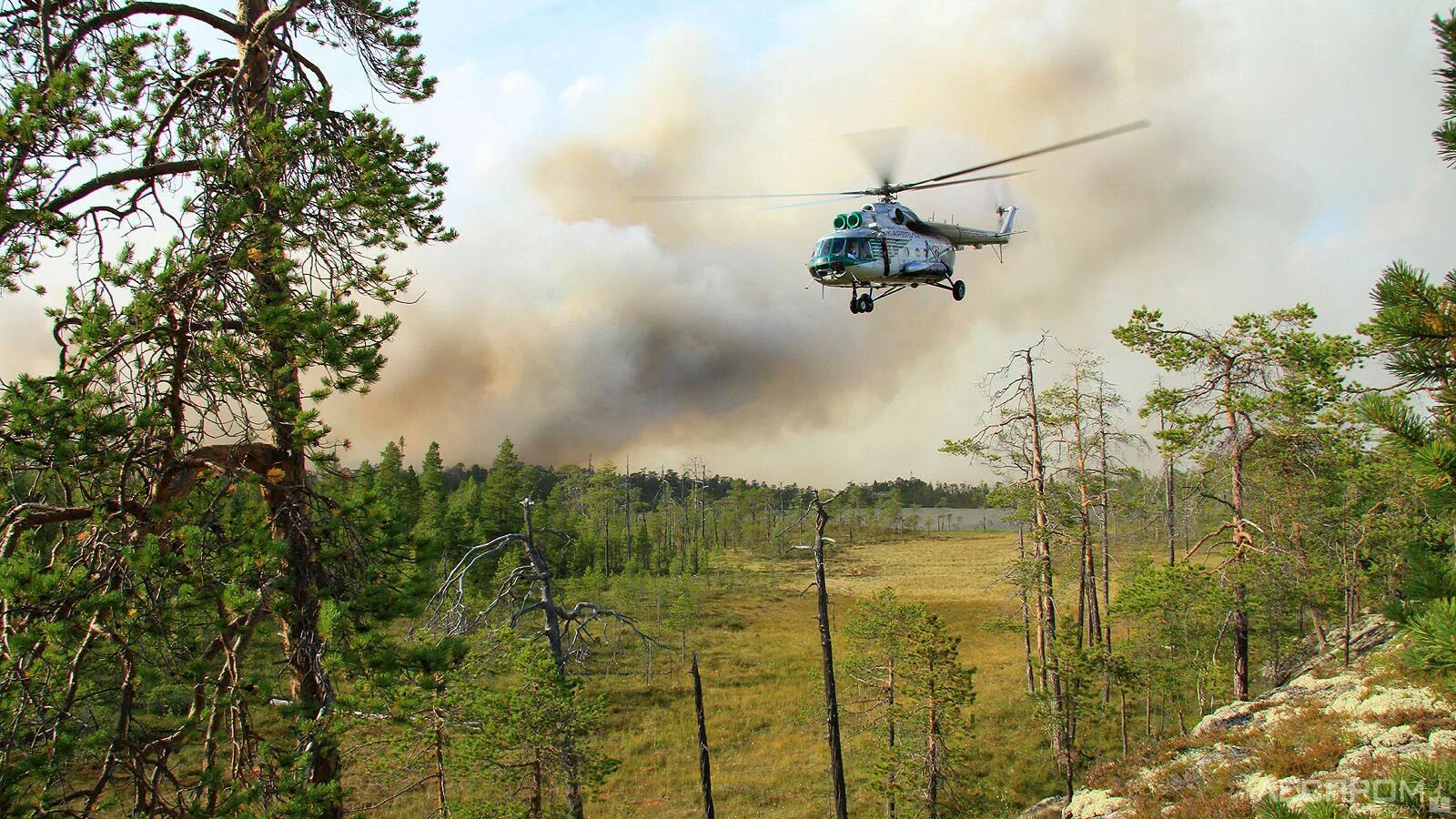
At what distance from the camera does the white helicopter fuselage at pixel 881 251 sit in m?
15.5

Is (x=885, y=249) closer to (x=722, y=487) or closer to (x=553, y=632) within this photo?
(x=553, y=632)

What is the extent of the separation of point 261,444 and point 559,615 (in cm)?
802

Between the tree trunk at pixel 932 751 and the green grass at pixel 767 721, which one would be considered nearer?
the tree trunk at pixel 932 751

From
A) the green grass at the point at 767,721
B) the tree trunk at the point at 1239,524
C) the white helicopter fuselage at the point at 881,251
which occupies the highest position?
the white helicopter fuselage at the point at 881,251

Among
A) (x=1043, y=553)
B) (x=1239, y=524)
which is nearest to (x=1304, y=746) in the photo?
(x=1239, y=524)

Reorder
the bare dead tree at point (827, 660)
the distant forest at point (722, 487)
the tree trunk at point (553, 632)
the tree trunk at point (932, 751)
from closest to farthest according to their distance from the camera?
the tree trunk at point (553, 632) < the bare dead tree at point (827, 660) < the tree trunk at point (932, 751) < the distant forest at point (722, 487)

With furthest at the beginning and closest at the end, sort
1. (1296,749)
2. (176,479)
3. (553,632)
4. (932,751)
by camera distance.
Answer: (932,751) → (553,632) → (1296,749) → (176,479)

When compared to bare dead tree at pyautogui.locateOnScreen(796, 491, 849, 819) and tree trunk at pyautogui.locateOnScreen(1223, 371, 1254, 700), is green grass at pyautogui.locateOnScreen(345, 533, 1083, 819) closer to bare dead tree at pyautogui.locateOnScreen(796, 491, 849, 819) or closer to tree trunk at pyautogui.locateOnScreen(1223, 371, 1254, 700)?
bare dead tree at pyautogui.locateOnScreen(796, 491, 849, 819)

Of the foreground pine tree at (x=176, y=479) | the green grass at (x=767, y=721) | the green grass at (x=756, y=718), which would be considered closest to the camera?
the foreground pine tree at (x=176, y=479)

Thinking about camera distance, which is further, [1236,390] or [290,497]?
[1236,390]

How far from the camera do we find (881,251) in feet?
51.6

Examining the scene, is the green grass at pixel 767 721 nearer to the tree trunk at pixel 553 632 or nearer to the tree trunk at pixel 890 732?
the tree trunk at pixel 553 632

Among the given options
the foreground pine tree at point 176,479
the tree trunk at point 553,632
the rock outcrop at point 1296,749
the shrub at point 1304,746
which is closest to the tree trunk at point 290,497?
the foreground pine tree at point 176,479

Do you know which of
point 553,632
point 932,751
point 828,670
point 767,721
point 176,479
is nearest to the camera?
point 176,479
